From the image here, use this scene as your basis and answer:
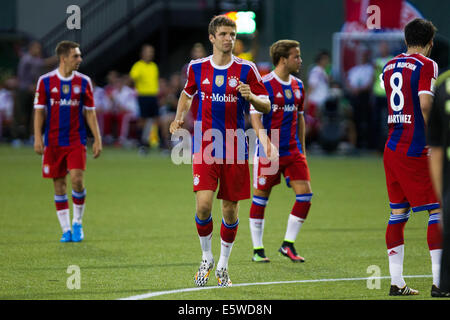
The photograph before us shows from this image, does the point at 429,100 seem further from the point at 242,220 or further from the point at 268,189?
the point at 242,220

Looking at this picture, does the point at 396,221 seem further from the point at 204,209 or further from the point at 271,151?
the point at 204,209

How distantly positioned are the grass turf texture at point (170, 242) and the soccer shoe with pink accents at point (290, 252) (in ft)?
0.32

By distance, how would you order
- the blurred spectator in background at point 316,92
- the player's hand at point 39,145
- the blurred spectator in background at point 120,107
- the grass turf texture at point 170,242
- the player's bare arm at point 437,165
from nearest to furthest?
the player's bare arm at point 437,165
the grass turf texture at point 170,242
the player's hand at point 39,145
the blurred spectator in background at point 316,92
the blurred spectator in background at point 120,107

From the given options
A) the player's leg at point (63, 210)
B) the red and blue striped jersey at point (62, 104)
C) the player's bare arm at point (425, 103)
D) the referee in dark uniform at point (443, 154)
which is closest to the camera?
the referee in dark uniform at point (443, 154)

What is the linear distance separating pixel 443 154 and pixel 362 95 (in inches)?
702

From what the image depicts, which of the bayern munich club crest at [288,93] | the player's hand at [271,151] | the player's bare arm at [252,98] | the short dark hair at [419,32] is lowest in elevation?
the player's hand at [271,151]

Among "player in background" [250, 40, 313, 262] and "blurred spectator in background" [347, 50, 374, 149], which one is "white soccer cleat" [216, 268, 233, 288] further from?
"blurred spectator in background" [347, 50, 374, 149]

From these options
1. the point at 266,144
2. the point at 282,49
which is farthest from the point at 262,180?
the point at 266,144

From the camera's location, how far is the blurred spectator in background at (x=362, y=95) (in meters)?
22.1

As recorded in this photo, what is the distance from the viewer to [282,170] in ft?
30.8

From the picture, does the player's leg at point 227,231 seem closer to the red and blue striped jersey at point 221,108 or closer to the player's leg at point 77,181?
the red and blue striped jersey at point 221,108

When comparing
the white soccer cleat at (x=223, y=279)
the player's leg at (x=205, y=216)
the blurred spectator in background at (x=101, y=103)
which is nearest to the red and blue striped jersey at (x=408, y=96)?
the player's leg at (x=205, y=216)

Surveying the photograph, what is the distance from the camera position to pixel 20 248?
9625 millimetres
